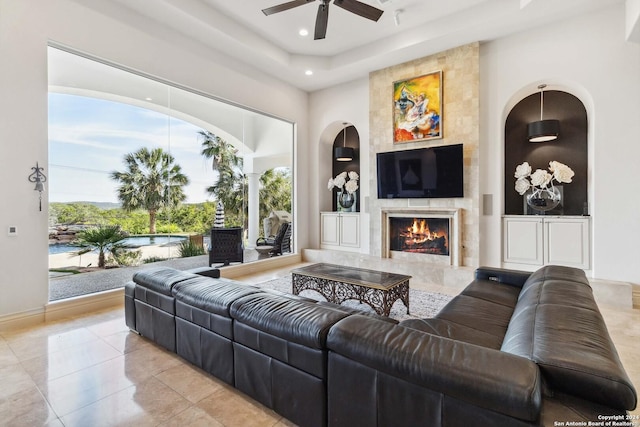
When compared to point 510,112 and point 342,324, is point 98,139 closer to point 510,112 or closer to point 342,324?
point 342,324

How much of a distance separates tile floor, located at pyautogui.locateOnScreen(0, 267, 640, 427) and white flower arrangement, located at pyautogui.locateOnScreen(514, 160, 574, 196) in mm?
2271

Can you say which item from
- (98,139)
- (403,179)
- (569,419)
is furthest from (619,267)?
(98,139)

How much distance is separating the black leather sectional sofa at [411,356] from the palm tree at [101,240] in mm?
2101

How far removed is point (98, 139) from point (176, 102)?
4.35 feet

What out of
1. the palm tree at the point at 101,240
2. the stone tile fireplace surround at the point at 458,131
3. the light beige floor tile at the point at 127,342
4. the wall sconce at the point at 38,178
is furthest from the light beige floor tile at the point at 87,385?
the stone tile fireplace surround at the point at 458,131

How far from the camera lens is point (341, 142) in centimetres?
754

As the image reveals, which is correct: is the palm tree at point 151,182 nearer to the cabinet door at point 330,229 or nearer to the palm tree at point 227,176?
the palm tree at point 227,176

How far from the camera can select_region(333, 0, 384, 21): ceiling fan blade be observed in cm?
371

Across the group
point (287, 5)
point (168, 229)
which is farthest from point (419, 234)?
point (168, 229)

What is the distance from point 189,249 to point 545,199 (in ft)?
18.8

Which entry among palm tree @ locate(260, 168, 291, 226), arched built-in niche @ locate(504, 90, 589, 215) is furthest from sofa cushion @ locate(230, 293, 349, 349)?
arched built-in niche @ locate(504, 90, 589, 215)

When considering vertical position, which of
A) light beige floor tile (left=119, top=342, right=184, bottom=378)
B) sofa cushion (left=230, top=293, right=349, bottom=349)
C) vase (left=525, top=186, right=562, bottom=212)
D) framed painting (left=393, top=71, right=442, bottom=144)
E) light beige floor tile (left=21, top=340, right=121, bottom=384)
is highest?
framed painting (left=393, top=71, right=442, bottom=144)

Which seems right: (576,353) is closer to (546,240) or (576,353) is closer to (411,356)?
(411,356)

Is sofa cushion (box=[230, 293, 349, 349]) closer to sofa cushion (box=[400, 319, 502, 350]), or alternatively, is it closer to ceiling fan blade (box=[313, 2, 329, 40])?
sofa cushion (box=[400, 319, 502, 350])
